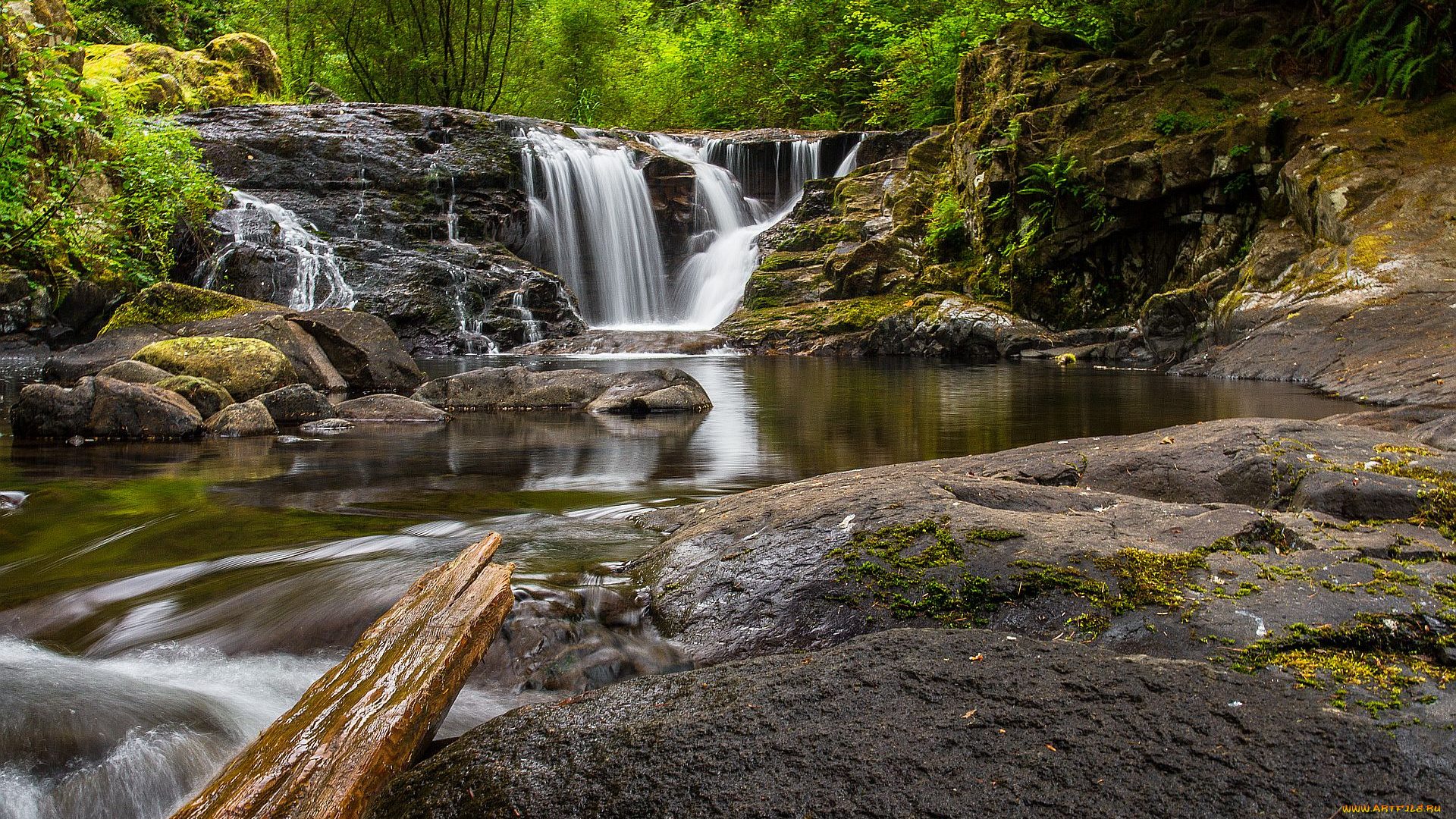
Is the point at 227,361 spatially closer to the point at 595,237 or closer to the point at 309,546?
the point at 309,546

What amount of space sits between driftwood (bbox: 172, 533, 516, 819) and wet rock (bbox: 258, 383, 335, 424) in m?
7.02

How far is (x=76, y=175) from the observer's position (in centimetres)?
851

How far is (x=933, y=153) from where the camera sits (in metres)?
22.7

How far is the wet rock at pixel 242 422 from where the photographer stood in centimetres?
784

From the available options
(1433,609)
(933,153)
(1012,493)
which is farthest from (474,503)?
(933,153)

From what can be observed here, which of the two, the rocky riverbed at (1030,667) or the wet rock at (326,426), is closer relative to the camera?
the rocky riverbed at (1030,667)

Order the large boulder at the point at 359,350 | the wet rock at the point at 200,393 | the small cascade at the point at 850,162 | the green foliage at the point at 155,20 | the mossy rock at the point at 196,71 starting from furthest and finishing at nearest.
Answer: the green foliage at the point at 155,20 < the small cascade at the point at 850,162 < the mossy rock at the point at 196,71 < the large boulder at the point at 359,350 < the wet rock at the point at 200,393

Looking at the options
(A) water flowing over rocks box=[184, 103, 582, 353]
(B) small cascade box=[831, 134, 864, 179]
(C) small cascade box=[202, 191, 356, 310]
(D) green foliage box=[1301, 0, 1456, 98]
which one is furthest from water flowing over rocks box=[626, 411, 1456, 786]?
(B) small cascade box=[831, 134, 864, 179]

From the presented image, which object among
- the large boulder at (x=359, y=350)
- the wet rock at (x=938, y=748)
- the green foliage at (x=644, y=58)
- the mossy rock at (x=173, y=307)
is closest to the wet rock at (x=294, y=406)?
the large boulder at (x=359, y=350)

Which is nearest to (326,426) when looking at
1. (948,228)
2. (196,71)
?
(948,228)

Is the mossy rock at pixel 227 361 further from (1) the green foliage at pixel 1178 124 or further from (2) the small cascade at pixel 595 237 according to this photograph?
(1) the green foliage at pixel 1178 124

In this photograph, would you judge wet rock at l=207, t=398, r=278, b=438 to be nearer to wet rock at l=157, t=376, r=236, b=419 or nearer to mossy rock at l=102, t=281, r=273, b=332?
wet rock at l=157, t=376, r=236, b=419

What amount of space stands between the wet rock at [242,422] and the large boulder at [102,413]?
16 centimetres

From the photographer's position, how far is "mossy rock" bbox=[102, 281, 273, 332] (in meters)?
11.3
